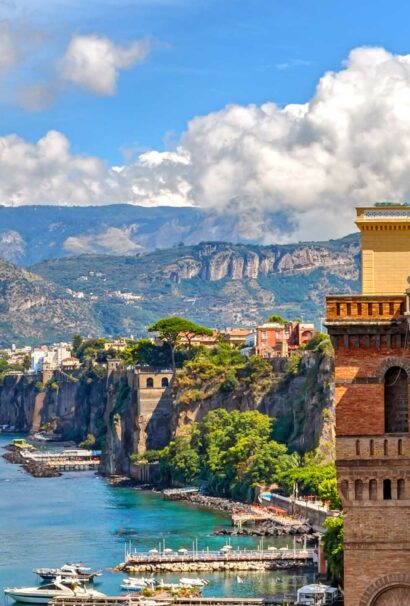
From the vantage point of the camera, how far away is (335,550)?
293 ft

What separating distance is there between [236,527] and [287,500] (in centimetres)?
779

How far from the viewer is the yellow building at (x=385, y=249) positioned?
3922cm

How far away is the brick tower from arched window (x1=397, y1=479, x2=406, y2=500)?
21mm

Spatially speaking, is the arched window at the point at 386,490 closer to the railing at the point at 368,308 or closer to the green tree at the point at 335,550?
the railing at the point at 368,308

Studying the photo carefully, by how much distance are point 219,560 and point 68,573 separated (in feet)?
36.8

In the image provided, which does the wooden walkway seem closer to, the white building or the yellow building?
the white building

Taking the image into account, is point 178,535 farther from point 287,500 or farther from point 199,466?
point 199,466

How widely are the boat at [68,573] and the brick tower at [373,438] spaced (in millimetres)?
69062

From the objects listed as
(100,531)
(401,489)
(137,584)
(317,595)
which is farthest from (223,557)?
(401,489)

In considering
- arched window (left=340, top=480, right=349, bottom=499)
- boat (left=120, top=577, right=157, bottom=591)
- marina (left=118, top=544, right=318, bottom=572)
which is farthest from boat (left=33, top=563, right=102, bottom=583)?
arched window (left=340, top=480, right=349, bottom=499)

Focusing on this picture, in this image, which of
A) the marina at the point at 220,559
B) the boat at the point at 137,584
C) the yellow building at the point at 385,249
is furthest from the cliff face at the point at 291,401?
the yellow building at the point at 385,249

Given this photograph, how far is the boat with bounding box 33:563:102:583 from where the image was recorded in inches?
4038

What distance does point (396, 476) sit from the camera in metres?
34.0

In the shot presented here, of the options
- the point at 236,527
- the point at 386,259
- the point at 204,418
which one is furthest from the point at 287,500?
the point at 386,259
